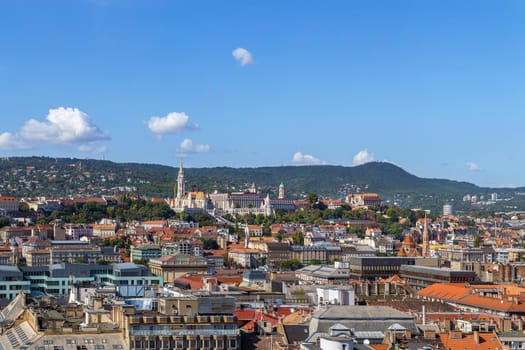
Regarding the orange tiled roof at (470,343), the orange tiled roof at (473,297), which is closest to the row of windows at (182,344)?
the orange tiled roof at (470,343)

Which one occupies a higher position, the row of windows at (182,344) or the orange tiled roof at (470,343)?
the row of windows at (182,344)

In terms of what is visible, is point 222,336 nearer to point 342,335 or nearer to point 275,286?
point 342,335

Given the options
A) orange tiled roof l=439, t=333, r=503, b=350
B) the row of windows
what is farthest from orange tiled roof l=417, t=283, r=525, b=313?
the row of windows

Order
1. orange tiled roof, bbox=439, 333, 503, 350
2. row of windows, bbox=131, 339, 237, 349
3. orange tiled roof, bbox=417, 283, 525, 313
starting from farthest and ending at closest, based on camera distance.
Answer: orange tiled roof, bbox=417, 283, 525, 313 → orange tiled roof, bbox=439, 333, 503, 350 → row of windows, bbox=131, 339, 237, 349

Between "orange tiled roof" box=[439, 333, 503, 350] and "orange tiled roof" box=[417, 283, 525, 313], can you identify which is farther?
"orange tiled roof" box=[417, 283, 525, 313]

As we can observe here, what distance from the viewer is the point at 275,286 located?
112 m

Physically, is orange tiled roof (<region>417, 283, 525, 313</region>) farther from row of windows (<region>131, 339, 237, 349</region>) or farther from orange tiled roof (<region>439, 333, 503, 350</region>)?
row of windows (<region>131, 339, 237, 349</region>)

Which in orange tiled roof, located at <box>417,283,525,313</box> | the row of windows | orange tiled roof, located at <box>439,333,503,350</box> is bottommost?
orange tiled roof, located at <box>417,283,525,313</box>

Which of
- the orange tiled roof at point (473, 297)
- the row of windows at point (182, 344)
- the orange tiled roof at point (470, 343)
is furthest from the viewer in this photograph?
the orange tiled roof at point (473, 297)

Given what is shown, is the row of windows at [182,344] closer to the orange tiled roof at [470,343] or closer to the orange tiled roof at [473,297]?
the orange tiled roof at [470,343]

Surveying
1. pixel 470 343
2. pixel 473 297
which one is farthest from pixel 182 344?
pixel 473 297

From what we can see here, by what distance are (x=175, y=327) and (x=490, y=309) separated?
A: 45.6 m

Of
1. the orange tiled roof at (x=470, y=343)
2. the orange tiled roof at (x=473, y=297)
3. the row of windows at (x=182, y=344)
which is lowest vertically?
the orange tiled roof at (x=473, y=297)

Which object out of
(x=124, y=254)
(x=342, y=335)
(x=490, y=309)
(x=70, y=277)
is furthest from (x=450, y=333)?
(x=124, y=254)
